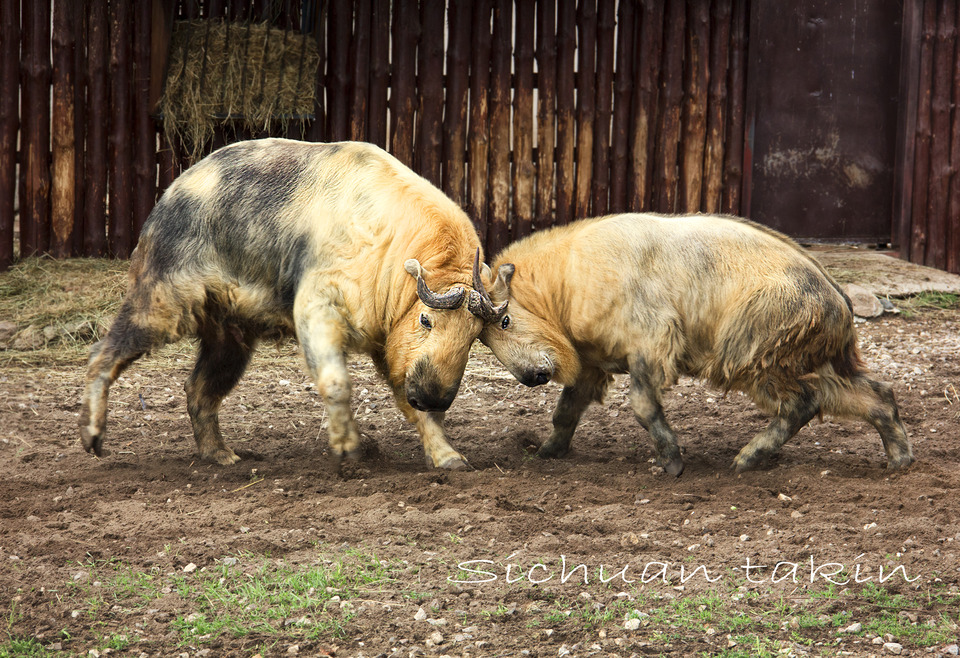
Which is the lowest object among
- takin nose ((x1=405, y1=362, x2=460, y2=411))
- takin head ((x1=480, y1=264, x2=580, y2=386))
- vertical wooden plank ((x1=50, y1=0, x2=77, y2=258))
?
takin nose ((x1=405, y1=362, x2=460, y2=411))

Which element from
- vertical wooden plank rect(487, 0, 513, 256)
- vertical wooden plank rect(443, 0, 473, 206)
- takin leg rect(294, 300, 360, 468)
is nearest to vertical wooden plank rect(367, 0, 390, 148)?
vertical wooden plank rect(443, 0, 473, 206)

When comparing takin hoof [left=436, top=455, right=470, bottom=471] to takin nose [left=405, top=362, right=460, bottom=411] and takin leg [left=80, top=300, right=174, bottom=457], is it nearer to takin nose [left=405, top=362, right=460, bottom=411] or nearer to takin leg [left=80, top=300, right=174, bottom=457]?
takin nose [left=405, top=362, right=460, bottom=411]

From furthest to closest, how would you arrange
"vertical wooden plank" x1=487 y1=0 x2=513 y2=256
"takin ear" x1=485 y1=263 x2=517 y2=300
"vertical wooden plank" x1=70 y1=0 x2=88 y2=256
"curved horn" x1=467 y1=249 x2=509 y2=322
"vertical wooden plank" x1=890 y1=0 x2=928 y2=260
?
"vertical wooden plank" x1=890 y1=0 x2=928 y2=260, "vertical wooden plank" x1=487 y1=0 x2=513 y2=256, "vertical wooden plank" x1=70 y1=0 x2=88 y2=256, "takin ear" x1=485 y1=263 x2=517 y2=300, "curved horn" x1=467 y1=249 x2=509 y2=322

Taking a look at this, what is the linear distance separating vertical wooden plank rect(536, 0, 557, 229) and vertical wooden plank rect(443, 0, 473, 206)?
0.66 m

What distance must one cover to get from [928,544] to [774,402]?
1.17 metres

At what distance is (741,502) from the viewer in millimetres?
4496

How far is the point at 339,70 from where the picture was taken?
9148 mm

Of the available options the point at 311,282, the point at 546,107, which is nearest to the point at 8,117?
the point at 546,107

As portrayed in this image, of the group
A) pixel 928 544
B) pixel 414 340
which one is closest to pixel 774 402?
pixel 928 544

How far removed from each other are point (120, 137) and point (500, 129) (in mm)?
3312

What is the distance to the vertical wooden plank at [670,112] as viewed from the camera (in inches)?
377

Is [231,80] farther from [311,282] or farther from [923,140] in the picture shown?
[923,140]

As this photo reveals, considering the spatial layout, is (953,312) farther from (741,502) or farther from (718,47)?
(741,502)

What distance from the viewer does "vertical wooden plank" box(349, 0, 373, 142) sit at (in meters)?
9.14
